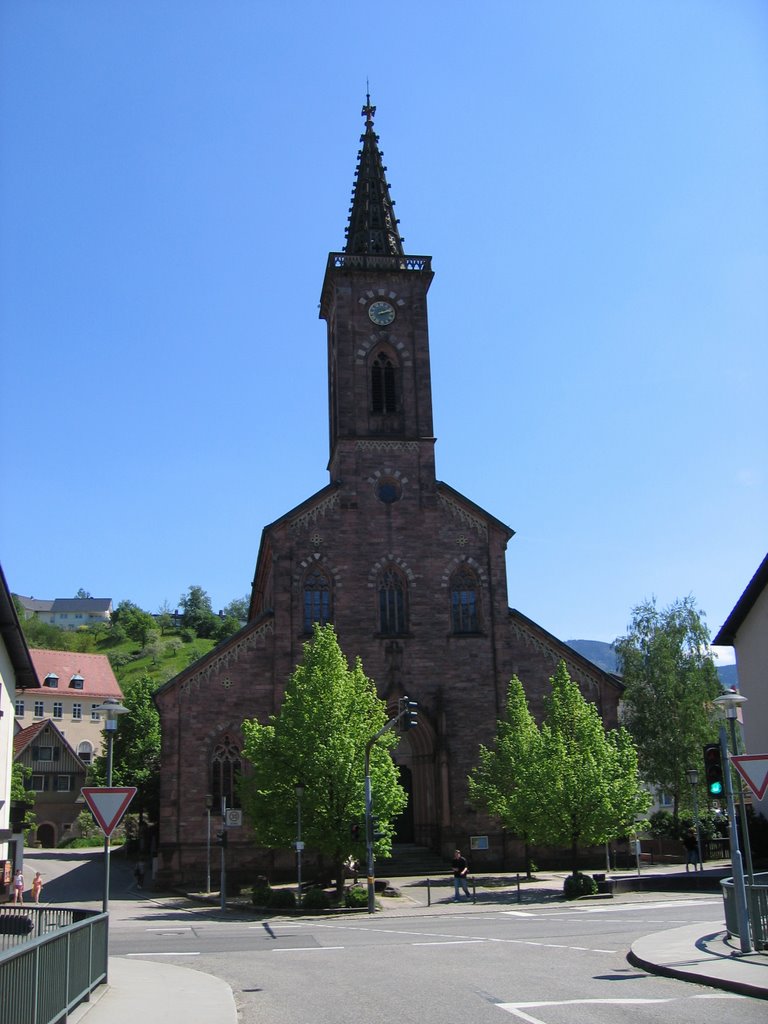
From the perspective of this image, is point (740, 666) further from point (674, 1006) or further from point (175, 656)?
point (175, 656)

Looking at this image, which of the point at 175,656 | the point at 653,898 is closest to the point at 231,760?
the point at 653,898

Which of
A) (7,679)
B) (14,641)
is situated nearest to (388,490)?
(14,641)

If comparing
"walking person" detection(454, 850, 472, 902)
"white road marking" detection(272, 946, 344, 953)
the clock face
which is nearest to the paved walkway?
"white road marking" detection(272, 946, 344, 953)

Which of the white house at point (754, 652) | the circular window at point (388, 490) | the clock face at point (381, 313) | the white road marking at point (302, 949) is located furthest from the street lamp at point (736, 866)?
the clock face at point (381, 313)

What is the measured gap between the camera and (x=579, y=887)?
3183 centimetres

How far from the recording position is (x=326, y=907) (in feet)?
102

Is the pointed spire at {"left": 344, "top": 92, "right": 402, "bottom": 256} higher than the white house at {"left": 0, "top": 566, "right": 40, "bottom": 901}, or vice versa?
the pointed spire at {"left": 344, "top": 92, "right": 402, "bottom": 256}

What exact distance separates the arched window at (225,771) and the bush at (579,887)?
15108mm

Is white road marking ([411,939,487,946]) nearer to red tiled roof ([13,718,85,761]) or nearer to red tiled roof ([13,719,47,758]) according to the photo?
red tiled roof ([13,718,85,761])

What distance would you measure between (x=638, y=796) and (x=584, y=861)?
9.60m

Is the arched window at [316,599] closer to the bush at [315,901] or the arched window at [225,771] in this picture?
the arched window at [225,771]

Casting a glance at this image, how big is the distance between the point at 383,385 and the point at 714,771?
105 feet

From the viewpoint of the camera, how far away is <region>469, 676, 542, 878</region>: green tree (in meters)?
35.2

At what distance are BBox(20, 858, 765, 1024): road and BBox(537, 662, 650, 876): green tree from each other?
3098 mm
